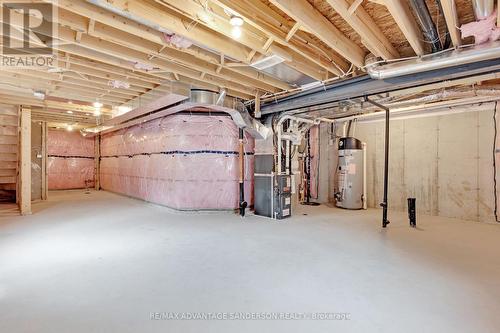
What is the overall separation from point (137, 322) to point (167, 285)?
0.53 metres

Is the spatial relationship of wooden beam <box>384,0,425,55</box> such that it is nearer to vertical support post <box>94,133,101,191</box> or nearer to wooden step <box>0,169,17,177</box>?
wooden step <box>0,169,17,177</box>

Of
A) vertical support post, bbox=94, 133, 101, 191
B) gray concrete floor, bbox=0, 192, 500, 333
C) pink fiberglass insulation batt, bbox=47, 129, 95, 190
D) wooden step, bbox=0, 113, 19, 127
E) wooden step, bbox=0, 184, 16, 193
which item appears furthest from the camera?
vertical support post, bbox=94, 133, 101, 191

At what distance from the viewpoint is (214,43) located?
9.30ft

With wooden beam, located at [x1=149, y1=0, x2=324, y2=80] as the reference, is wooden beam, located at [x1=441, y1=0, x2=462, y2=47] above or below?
below

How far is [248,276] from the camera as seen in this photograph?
8.17 feet

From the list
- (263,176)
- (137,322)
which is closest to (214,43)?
(137,322)

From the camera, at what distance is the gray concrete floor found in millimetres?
1810

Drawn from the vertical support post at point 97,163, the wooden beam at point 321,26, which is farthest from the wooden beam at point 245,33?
the vertical support post at point 97,163

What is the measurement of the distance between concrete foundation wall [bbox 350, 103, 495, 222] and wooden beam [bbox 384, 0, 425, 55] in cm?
335

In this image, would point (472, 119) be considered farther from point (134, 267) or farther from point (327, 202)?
point (134, 267)

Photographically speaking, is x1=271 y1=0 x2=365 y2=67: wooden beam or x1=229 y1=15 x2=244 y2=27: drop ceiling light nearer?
x1=271 y1=0 x2=365 y2=67: wooden beam

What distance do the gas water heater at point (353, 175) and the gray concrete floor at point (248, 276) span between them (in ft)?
5.78

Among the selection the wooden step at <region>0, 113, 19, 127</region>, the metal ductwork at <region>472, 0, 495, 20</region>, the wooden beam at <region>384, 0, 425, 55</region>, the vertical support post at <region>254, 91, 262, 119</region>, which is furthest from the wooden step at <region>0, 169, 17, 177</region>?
the metal ductwork at <region>472, 0, 495, 20</region>

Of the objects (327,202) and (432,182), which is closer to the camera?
(432,182)
